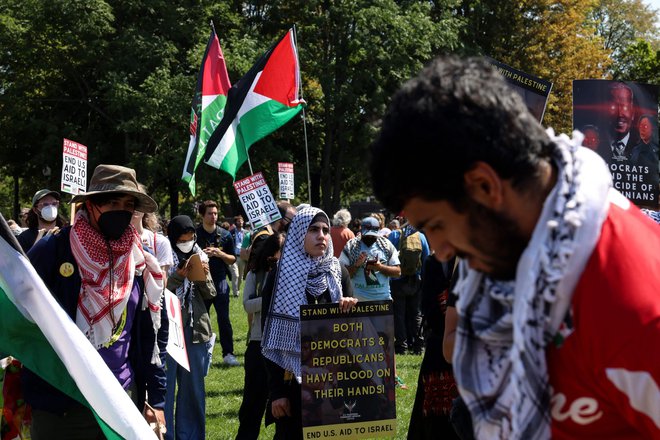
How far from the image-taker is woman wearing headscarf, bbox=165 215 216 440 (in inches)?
276

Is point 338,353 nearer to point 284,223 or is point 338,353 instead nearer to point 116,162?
point 284,223

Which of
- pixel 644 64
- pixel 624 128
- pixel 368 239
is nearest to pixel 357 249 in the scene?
pixel 368 239

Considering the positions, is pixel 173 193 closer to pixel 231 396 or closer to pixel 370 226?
pixel 370 226

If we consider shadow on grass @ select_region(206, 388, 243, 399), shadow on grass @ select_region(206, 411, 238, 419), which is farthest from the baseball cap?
shadow on grass @ select_region(206, 411, 238, 419)

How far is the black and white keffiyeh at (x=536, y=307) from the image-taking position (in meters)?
1.53

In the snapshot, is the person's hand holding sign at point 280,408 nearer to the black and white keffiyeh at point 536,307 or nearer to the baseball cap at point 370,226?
the black and white keffiyeh at point 536,307

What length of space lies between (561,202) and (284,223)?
7.67 m

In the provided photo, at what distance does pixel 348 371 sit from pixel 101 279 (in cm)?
224

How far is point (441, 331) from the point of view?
4285 millimetres

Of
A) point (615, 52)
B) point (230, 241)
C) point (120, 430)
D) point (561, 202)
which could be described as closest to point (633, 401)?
point (561, 202)

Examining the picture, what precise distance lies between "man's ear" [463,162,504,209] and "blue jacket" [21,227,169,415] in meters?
2.99

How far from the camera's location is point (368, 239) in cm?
1124

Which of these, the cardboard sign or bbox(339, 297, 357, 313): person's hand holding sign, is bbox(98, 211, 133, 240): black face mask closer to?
the cardboard sign

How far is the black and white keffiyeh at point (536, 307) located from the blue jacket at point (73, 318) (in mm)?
2795
